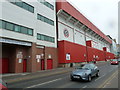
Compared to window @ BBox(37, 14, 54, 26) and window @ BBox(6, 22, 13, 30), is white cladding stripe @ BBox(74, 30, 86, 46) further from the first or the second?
window @ BBox(6, 22, 13, 30)

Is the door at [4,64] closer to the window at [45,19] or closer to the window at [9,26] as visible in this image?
the window at [9,26]

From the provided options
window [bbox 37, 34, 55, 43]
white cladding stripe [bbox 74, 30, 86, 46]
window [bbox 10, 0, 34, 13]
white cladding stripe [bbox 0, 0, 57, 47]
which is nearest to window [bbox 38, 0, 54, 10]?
white cladding stripe [bbox 0, 0, 57, 47]

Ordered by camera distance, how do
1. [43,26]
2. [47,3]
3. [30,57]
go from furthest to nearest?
[47,3] < [43,26] < [30,57]

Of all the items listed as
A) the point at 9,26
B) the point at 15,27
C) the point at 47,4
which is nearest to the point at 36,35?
the point at 15,27

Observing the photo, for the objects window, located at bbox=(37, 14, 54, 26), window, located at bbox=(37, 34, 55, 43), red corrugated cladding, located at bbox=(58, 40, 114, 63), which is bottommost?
red corrugated cladding, located at bbox=(58, 40, 114, 63)

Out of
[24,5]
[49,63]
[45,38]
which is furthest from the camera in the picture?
[49,63]

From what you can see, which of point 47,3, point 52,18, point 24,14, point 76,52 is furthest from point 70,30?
point 24,14

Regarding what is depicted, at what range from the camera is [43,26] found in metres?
27.9

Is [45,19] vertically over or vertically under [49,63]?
over

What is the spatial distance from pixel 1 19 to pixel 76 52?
2545 cm

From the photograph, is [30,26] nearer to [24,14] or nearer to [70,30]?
[24,14]

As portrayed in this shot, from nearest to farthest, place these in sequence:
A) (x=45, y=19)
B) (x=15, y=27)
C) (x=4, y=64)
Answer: (x=15, y=27) < (x=4, y=64) < (x=45, y=19)

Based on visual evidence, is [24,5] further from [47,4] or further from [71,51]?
[71,51]

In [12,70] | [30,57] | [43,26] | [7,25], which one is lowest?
[12,70]
